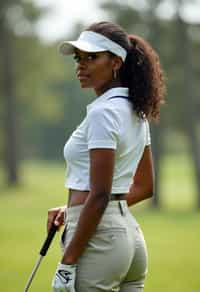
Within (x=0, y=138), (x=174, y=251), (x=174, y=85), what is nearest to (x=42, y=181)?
(x=0, y=138)

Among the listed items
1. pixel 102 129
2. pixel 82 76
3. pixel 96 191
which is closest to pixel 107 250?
pixel 96 191

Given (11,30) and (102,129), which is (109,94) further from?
(11,30)

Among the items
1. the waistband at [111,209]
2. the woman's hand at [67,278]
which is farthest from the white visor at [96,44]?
the woman's hand at [67,278]

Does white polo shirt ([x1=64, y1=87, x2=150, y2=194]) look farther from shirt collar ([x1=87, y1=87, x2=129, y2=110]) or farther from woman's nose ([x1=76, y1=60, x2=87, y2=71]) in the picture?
woman's nose ([x1=76, y1=60, x2=87, y2=71])

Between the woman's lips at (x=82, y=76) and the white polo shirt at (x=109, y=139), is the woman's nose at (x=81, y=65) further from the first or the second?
the white polo shirt at (x=109, y=139)

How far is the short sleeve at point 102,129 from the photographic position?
3.22 m

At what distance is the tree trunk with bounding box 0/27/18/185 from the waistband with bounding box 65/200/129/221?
34778 mm

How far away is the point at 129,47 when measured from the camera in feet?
11.7

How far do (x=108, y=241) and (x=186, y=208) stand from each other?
25.1 m

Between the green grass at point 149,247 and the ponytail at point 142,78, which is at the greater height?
the ponytail at point 142,78

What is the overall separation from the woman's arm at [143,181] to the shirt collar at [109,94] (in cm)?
37

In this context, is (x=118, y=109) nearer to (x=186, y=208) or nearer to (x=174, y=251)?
(x=174, y=251)

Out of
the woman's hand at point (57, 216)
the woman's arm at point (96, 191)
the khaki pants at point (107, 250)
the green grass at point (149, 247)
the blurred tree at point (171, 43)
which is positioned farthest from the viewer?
the blurred tree at point (171, 43)

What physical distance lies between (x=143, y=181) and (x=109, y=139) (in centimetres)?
65
